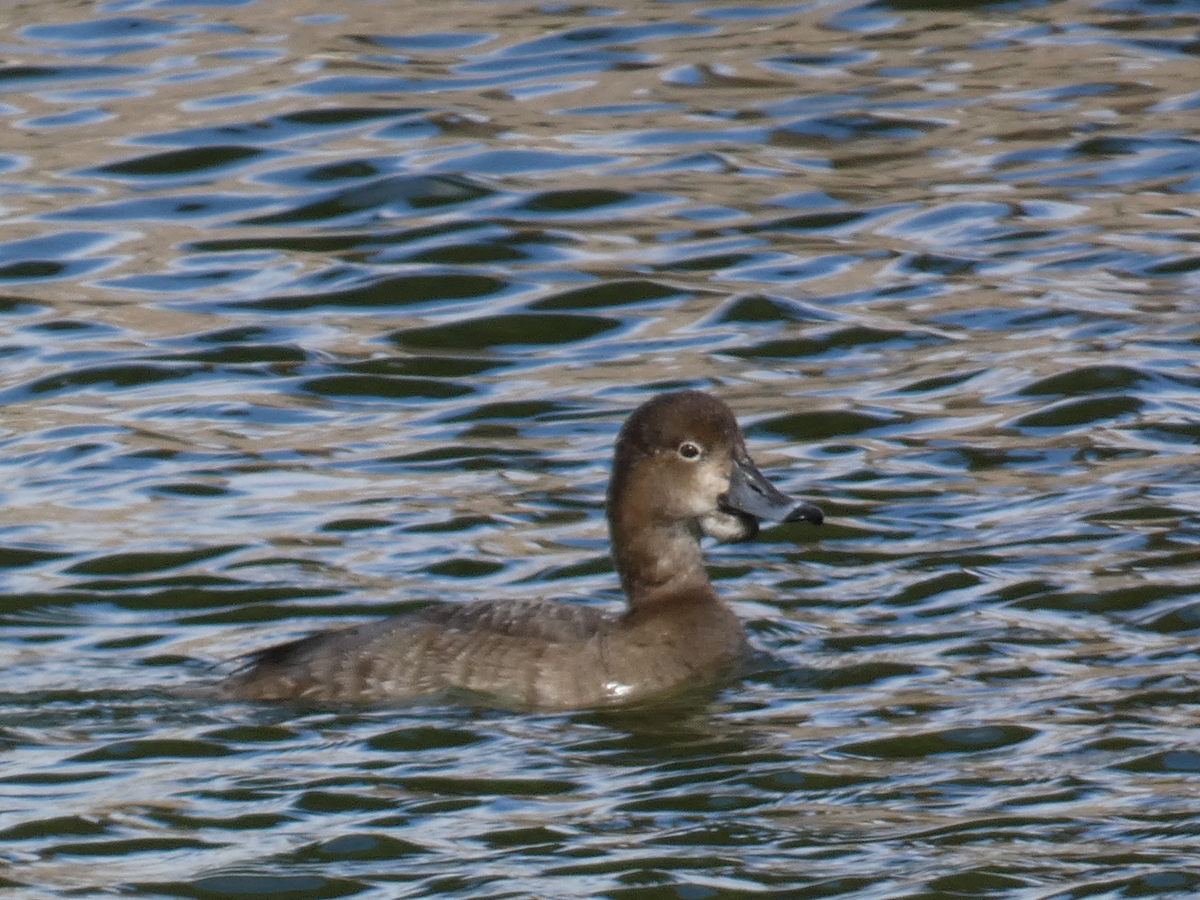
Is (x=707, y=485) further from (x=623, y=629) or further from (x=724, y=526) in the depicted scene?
(x=623, y=629)

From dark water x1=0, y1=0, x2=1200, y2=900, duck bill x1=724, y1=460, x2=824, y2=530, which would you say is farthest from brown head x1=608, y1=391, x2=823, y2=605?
dark water x1=0, y1=0, x2=1200, y2=900

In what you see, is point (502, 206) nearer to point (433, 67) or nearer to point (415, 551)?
point (433, 67)

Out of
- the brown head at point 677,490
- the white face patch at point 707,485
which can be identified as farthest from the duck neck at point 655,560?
the white face patch at point 707,485

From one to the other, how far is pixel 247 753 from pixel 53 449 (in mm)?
4193

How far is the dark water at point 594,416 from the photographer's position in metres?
7.62

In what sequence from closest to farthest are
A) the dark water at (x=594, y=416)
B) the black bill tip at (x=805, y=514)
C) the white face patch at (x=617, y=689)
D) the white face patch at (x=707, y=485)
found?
the dark water at (x=594, y=416)
the white face patch at (x=617, y=689)
the black bill tip at (x=805, y=514)
the white face patch at (x=707, y=485)

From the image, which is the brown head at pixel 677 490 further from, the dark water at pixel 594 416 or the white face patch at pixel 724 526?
the dark water at pixel 594 416

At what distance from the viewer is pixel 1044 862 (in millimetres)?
7000

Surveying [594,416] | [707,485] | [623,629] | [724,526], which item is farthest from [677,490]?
[594,416]

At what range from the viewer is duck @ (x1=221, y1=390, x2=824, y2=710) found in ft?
29.5

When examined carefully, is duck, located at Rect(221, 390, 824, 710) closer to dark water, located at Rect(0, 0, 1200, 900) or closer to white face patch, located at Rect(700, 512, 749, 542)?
white face patch, located at Rect(700, 512, 749, 542)

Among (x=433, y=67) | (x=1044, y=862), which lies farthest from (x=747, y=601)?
(x=433, y=67)

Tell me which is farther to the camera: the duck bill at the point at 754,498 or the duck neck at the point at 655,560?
the duck neck at the point at 655,560

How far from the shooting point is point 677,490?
9.60 m
